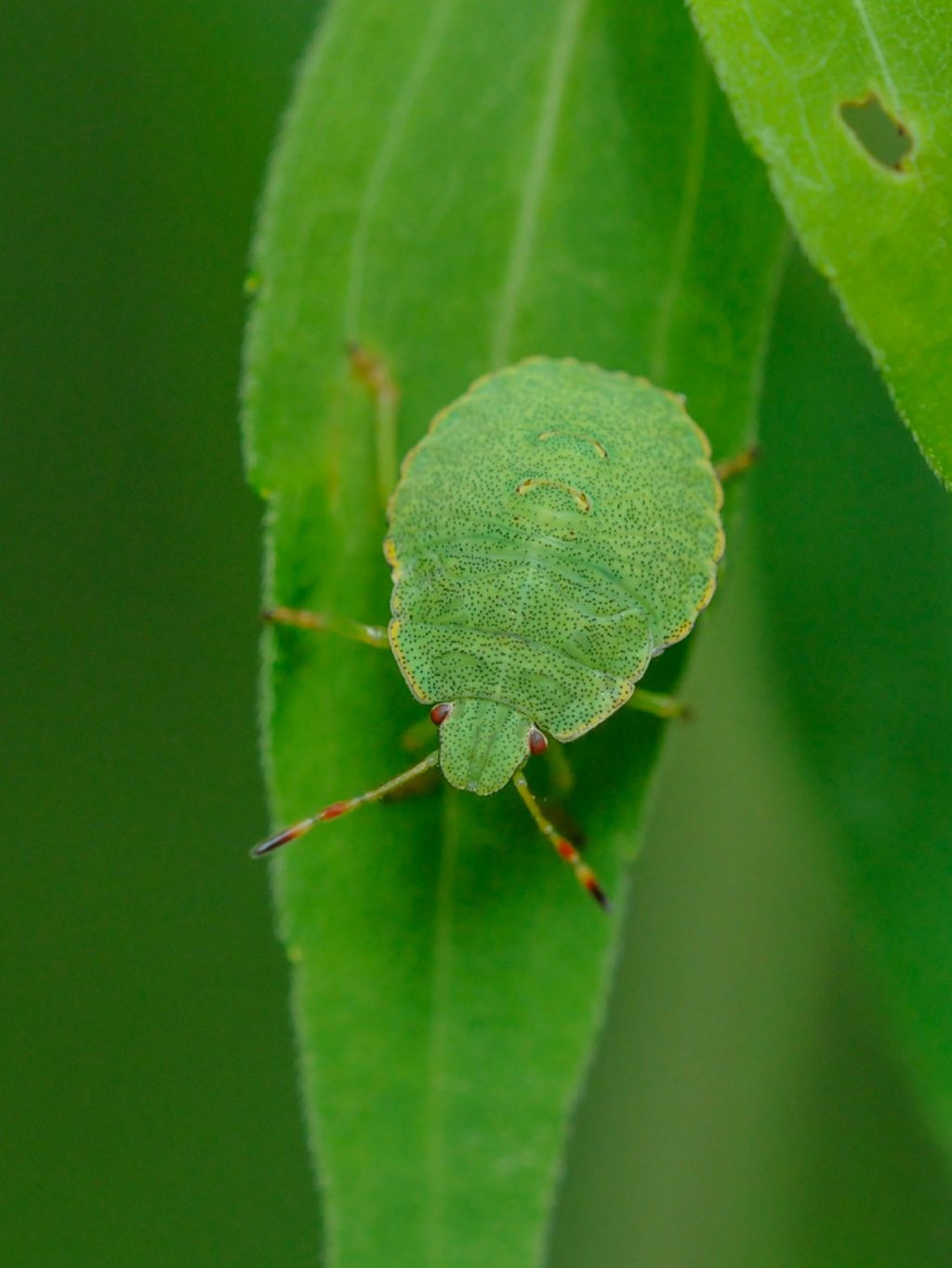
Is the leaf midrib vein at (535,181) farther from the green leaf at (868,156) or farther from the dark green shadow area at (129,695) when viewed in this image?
the dark green shadow area at (129,695)

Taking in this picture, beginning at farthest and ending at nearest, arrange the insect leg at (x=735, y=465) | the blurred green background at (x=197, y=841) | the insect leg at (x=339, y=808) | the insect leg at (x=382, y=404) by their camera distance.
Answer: the blurred green background at (x=197, y=841), the insect leg at (x=735, y=465), the insect leg at (x=382, y=404), the insect leg at (x=339, y=808)

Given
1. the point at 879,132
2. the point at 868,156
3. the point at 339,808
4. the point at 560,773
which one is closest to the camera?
the point at 868,156

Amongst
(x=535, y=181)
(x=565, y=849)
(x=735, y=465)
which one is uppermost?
(x=535, y=181)

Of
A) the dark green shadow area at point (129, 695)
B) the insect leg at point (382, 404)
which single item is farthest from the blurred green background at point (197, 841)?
the insect leg at point (382, 404)

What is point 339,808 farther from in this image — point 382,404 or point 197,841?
point 197,841

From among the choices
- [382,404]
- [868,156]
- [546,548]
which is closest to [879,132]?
[868,156]

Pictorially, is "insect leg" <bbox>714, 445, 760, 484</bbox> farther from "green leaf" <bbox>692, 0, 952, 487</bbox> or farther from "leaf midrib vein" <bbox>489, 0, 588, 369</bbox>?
"green leaf" <bbox>692, 0, 952, 487</bbox>
